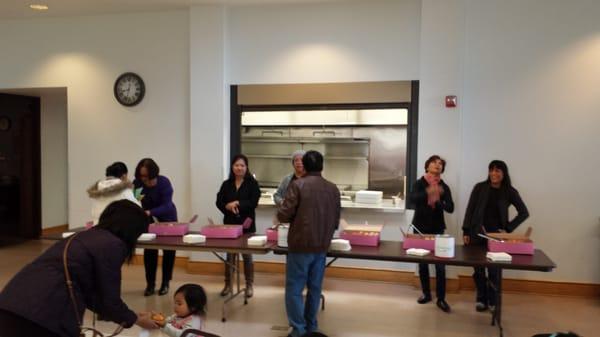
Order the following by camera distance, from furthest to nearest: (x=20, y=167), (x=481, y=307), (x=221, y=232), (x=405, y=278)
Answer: (x=20, y=167) → (x=405, y=278) → (x=481, y=307) → (x=221, y=232)

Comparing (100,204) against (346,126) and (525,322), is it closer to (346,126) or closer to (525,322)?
(525,322)

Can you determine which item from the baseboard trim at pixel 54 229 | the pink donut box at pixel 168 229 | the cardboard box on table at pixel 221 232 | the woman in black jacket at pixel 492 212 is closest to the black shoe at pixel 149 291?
the pink donut box at pixel 168 229

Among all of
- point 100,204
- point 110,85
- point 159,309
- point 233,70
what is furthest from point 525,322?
point 110,85

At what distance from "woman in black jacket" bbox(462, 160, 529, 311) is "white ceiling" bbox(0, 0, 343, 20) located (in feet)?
8.19

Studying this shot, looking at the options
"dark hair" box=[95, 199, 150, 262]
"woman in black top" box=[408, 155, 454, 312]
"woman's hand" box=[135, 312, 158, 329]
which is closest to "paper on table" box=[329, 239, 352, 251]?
"woman in black top" box=[408, 155, 454, 312]

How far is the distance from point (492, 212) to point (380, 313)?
1264 millimetres

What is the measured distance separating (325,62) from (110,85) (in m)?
2.55

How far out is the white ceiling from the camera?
5.07 metres

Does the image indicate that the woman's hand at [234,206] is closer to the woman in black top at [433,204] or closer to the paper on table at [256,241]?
the paper on table at [256,241]

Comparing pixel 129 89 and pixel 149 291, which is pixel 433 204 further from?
pixel 129 89

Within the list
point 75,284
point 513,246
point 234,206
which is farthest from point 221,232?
point 513,246

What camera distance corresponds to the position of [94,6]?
207 inches

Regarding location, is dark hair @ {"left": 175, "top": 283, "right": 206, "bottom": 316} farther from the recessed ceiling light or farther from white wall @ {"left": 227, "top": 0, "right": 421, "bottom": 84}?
the recessed ceiling light

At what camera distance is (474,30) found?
464 centimetres
